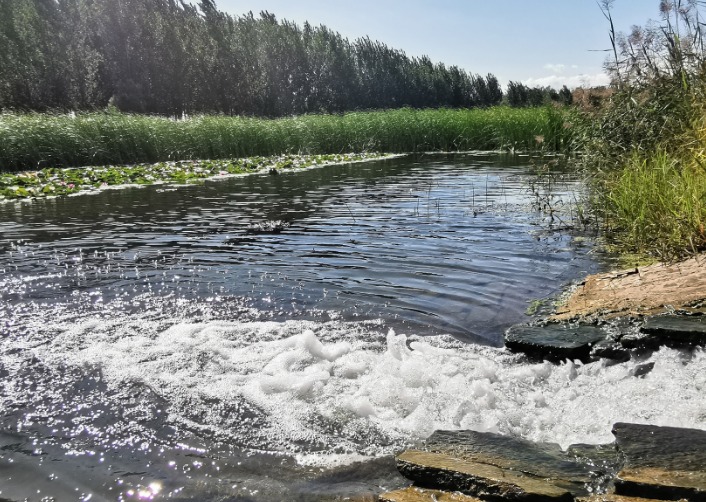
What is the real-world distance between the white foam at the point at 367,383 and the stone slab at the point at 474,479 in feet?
1.03

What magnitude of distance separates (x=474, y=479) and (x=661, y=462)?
780 mm

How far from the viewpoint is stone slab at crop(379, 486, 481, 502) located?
7.63ft

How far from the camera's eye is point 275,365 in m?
3.81

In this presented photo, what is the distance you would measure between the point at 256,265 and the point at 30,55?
3310 cm

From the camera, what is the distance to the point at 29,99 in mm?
32594

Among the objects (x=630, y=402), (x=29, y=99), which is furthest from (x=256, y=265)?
(x=29, y=99)

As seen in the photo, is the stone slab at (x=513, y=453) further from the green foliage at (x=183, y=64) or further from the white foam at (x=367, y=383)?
the green foliage at (x=183, y=64)

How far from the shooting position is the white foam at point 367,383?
3.05 m

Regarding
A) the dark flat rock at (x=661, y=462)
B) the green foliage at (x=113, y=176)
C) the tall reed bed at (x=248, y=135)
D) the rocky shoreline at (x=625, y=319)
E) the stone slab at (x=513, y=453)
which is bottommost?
the stone slab at (x=513, y=453)

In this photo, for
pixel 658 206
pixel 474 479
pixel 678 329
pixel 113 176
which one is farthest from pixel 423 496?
pixel 113 176

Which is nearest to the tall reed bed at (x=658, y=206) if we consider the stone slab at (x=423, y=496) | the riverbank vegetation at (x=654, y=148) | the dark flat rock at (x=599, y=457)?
the riverbank vegetation at (x=654, y=148)

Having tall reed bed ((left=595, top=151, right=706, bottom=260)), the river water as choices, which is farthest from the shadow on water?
tall reed bed ((left=595, top=151, right=706, bottom=260))

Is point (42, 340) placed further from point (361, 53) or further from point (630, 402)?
point (361, 53)

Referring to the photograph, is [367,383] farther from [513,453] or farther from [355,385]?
[513,453]
